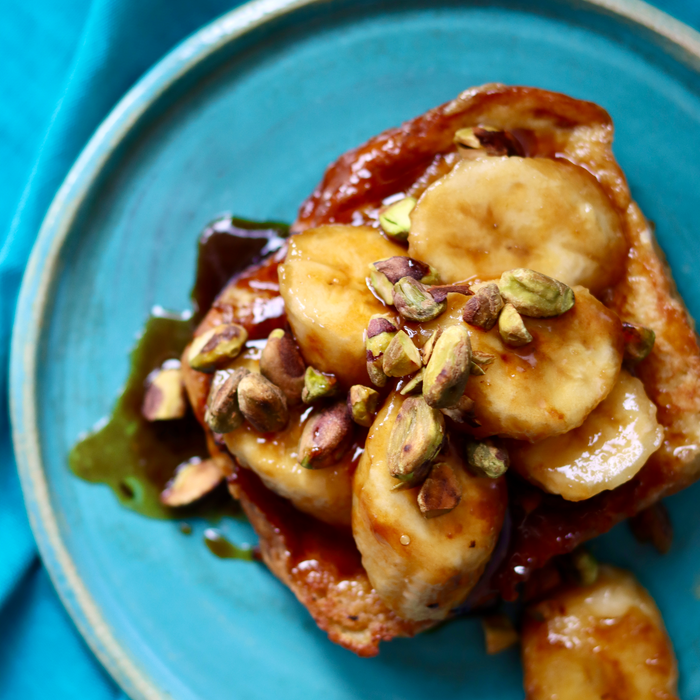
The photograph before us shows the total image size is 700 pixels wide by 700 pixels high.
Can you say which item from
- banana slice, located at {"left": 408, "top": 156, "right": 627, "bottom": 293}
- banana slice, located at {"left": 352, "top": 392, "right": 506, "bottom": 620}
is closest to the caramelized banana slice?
banana slice, located at {"left": 352, "top": 392, "right": 506, "bottom": 620}

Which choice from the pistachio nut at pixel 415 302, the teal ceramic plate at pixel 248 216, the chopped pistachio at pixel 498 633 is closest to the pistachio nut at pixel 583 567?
the teal ceramic plate at pixel 248 216

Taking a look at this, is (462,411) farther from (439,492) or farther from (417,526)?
(417,526)

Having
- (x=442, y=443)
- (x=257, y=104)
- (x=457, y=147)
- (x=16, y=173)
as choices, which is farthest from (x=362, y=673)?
(x=16, y=173)

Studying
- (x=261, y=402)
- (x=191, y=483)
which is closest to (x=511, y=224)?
(x=261, y=402)

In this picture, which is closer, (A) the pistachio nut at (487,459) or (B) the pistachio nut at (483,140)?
(A) the pistachio nut at (487,459)

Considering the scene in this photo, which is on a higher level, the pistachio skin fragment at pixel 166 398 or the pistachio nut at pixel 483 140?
the pistachio nut at pixel 483 140

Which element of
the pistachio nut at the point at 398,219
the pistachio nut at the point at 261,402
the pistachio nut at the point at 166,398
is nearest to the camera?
the pistachio nut at the point at 261,402

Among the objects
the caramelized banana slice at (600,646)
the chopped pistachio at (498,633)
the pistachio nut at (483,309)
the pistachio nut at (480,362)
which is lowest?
the chopped pistachio at (498,633)

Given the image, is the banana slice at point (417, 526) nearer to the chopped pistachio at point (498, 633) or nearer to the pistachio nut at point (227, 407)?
the pistachio nut at point (227, 407)
